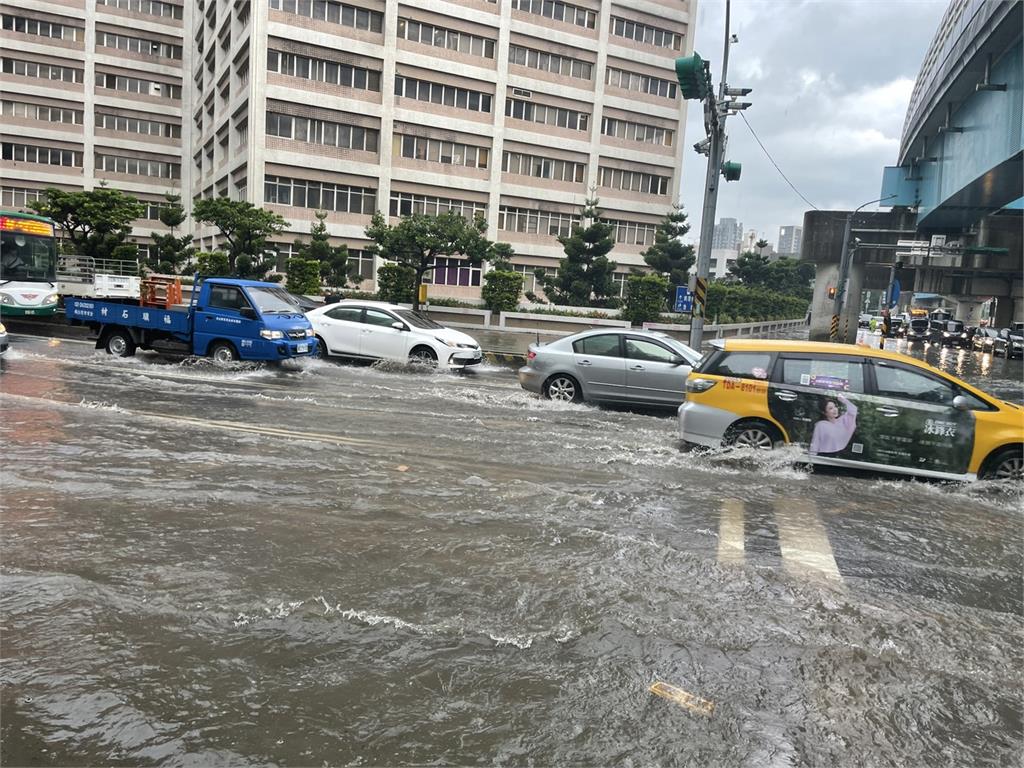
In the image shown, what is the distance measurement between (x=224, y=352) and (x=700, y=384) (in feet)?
33.0

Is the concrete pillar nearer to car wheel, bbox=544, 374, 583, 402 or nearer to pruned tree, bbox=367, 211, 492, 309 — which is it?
pruned tree, bbox=367, 211, 492, 309

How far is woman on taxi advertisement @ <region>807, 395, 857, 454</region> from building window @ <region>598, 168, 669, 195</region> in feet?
157

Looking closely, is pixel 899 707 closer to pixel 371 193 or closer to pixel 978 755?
pixel 978 755

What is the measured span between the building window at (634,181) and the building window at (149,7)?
35.4 metres

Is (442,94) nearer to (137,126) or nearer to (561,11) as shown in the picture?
(561,11)

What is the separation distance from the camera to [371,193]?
46.1 meters

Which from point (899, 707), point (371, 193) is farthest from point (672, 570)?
point (371, 193)

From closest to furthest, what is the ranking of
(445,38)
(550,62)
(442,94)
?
(445,38) < (442,94) < (550,62)

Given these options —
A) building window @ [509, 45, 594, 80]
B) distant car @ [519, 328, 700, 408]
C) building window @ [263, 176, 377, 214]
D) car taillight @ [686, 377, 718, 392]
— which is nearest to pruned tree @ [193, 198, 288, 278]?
building window @ [263, 176, 377, 214]

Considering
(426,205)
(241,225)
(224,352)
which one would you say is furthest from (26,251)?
(426,205)

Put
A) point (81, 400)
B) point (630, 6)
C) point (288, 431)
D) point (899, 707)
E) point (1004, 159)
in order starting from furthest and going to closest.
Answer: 1. point (630, 6)
2. point (1004, 159)
3. point (81, 400)
4. point (288, 431)
5. point (899, 707)

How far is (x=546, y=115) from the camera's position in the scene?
5175 cm

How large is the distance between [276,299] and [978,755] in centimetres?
1446

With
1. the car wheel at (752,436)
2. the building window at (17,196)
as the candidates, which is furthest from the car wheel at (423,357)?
the building window at (17,196)
